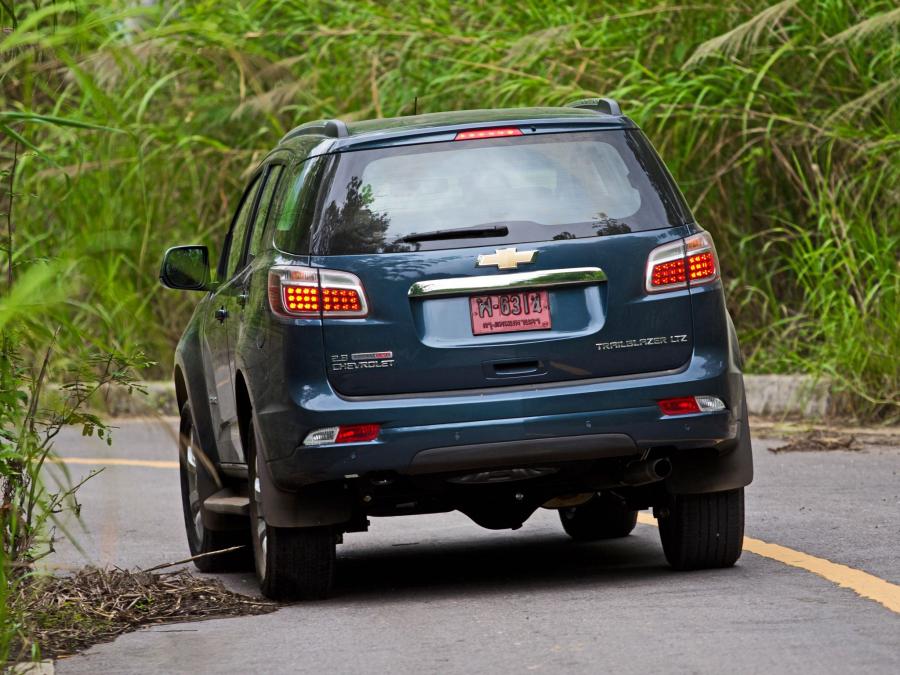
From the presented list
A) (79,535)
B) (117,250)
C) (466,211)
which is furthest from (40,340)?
(79,535)

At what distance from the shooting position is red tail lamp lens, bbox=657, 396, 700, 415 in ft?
21.4

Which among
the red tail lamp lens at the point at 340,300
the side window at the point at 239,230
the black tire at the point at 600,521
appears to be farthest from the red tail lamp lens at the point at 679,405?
the side window at the point at 239,230

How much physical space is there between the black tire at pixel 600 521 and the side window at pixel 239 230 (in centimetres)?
185

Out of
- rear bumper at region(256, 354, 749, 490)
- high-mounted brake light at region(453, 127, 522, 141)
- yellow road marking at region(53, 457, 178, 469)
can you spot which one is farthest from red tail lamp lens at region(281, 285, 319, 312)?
yellow road marking at region(53, 457, 178, 469)

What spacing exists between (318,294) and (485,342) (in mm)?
613

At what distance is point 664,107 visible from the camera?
13.3 meters

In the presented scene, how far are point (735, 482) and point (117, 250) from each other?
3486 millimetres

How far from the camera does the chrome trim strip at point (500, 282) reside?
254 inches

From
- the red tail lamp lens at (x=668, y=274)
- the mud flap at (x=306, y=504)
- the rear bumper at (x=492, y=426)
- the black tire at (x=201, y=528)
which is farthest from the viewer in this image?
the black tire at (x=201, y=528)

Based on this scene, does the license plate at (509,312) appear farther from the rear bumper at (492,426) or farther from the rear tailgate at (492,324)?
the rear bumper at (492,426)

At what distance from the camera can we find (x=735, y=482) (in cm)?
686

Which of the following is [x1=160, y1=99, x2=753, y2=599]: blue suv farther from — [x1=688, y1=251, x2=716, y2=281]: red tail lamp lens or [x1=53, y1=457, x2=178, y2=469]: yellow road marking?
[x1=53, y1=457, x2=178, y2=469]: yellow road marking

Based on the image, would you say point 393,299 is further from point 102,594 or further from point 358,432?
point 102,594

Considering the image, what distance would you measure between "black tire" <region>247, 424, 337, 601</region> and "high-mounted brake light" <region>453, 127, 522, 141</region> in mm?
1363
